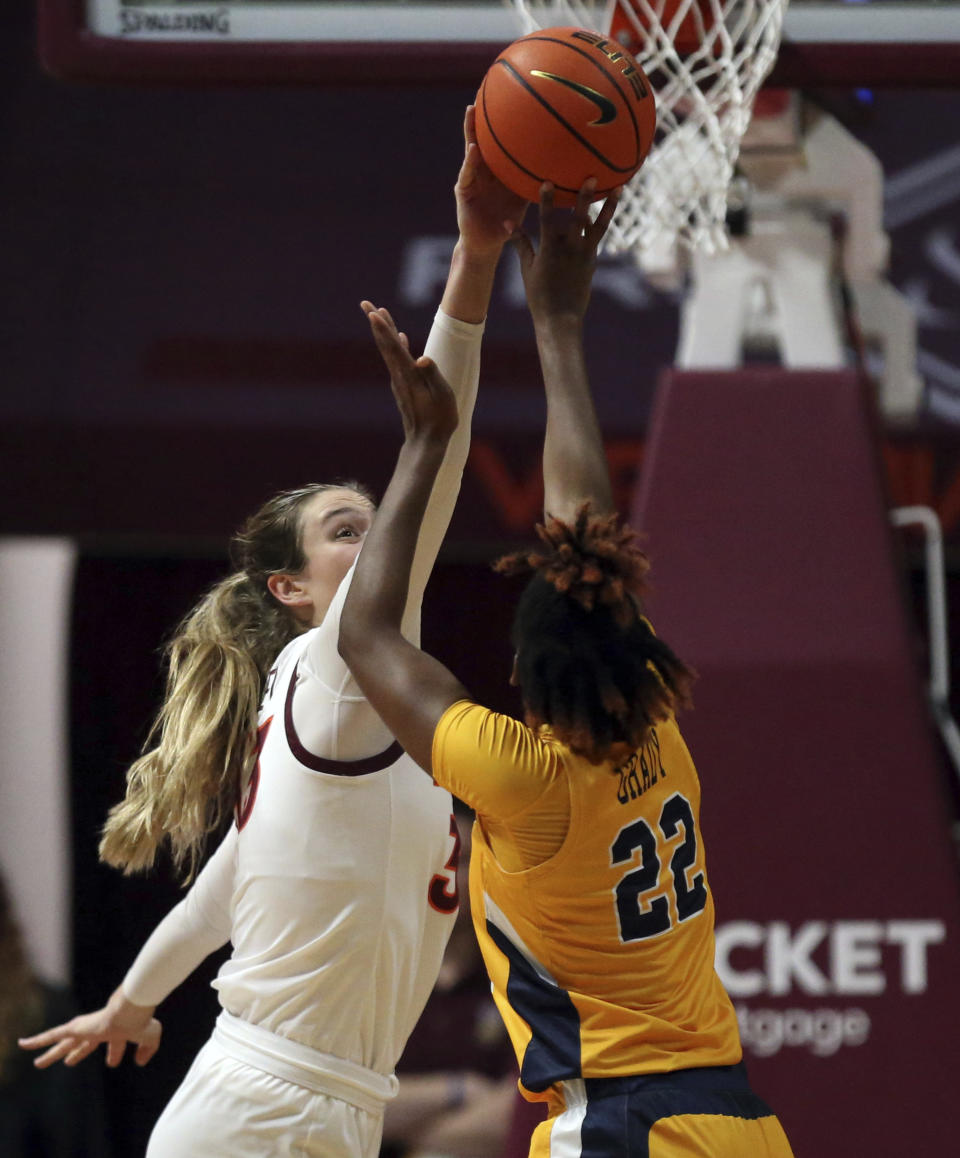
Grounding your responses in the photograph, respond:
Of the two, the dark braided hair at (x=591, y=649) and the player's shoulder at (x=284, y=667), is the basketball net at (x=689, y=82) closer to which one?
the player's shoulder at (x=284, y=667)

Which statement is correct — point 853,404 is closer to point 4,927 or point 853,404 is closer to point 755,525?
point 755,525

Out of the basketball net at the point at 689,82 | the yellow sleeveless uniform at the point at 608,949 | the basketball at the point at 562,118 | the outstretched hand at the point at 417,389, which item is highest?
the basketball net at the point at 689,82

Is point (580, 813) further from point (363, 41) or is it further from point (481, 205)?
point (363, 41)

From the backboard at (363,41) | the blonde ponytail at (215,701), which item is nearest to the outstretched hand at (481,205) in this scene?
the blonde ponytail at (215,701)

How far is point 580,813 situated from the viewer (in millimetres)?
2131

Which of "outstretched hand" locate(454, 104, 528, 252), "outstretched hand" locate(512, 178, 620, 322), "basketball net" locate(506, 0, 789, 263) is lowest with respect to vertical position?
"outstretched hand" locate(512, 178, 620, 322)

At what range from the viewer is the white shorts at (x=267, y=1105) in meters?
2.38

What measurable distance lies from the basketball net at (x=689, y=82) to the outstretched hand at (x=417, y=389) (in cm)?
128

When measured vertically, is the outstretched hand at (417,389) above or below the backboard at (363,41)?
below

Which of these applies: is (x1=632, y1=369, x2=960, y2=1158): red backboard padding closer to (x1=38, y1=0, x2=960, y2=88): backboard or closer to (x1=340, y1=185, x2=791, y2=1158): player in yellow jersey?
(x1=38, y1=0, x2=960, y2=88): backboard

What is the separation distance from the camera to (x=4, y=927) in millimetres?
4441

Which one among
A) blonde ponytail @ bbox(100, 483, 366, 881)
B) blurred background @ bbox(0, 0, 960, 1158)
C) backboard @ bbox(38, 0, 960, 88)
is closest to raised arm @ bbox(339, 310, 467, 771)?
blonde ponytail @ bbox(100, 483, 366, 881)

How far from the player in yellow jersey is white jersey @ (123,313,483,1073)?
0.46 feet

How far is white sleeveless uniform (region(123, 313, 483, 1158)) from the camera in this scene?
2.38m
